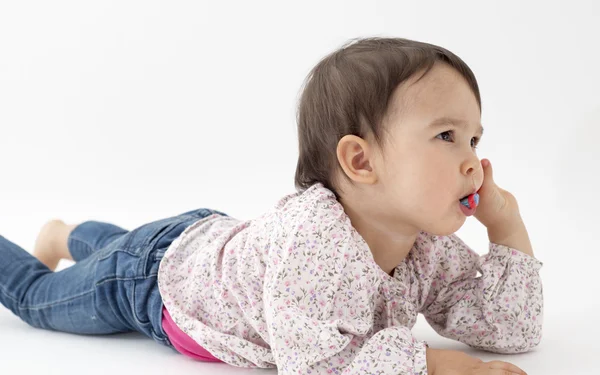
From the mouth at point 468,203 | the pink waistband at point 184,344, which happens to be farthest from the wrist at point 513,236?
Answer: the pink waistband at point 184,344

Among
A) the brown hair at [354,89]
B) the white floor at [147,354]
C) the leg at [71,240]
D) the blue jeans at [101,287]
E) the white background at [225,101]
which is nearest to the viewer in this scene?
the brown hair at [354,89]

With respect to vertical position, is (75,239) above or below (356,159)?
below

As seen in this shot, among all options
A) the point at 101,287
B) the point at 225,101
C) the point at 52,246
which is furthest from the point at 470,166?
the point at 225,101

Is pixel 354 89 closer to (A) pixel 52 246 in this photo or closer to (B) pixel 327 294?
(B) pixel 327 294

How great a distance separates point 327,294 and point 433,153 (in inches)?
14.5

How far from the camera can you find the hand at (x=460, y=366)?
5.95 feet

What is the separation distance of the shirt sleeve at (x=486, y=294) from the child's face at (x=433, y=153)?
25cm

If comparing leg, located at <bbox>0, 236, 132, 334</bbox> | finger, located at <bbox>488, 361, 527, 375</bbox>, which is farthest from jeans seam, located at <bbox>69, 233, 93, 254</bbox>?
finger, located at <bbox>488, 361, 527, 375</bbox>

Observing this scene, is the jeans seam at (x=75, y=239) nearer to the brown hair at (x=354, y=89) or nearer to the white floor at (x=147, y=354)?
the white floor at (x=147, y=354)

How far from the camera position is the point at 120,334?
245 centimetres

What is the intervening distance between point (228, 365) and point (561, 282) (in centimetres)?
115

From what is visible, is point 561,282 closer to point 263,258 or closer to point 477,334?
point 477,334

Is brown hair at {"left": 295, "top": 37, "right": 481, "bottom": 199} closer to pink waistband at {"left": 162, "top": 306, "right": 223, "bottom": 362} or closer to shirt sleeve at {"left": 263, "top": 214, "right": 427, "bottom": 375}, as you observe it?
shirt sleeve at {"left": 263, "top": 214, "right": 427, "bottom": 375}

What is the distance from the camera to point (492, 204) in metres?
2.13
